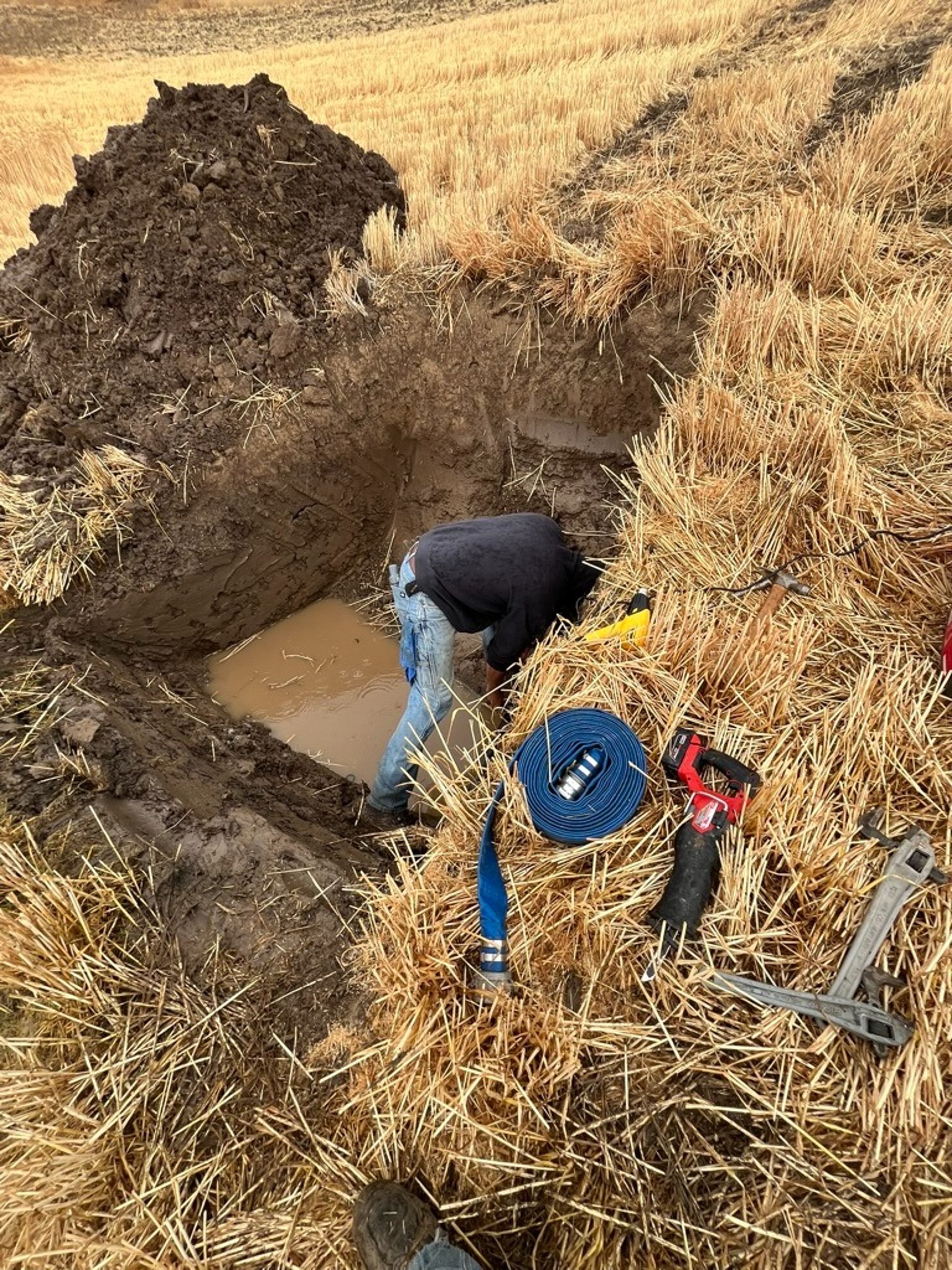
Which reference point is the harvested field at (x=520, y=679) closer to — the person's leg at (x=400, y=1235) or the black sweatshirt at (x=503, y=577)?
the person's leg at (x=400, y=1235)

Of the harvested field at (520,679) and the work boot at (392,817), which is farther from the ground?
the harvested field at (520,679)

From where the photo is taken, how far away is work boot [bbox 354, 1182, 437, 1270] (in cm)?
149

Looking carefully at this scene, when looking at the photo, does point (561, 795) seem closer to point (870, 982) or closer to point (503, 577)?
point (870, 982)

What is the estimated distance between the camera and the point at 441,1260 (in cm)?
146

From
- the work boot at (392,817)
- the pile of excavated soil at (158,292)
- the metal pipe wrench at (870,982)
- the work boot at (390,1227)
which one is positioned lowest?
the work boot at (392,817)

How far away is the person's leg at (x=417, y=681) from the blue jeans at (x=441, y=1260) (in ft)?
5.40

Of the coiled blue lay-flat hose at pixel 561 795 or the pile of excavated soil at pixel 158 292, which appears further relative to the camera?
the pile of excavated soil at pixel 158 292

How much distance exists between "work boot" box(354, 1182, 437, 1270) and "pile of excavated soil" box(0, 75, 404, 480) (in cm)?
381

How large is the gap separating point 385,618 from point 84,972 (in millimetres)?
2921

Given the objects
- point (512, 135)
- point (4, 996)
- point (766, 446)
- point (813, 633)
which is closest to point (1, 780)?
point (4, 996)

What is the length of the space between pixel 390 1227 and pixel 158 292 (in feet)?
15.7

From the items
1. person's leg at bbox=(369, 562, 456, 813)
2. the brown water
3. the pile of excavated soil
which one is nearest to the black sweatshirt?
person's leg at bbox=(369, 562, 456, 813)

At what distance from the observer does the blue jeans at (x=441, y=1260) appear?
4.72ft

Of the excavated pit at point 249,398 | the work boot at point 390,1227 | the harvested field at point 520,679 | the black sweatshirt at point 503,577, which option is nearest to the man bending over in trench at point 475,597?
the black sweatshirt at point 503,577
